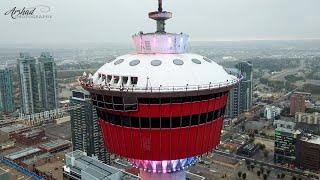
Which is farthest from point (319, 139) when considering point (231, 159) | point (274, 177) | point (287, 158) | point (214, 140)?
point (214, 140)

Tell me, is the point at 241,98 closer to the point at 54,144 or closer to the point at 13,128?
the point at 54,144

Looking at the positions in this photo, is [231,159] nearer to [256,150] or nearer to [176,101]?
[256,150]

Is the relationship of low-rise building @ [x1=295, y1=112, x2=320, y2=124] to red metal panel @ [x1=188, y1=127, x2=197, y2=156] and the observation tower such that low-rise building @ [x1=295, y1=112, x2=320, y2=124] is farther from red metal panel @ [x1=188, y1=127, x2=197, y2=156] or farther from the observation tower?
red metal panel @ [x1=188, y1=127, x2=197, y2=156]

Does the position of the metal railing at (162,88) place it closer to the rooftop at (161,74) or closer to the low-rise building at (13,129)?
the rooftop at (161,74)

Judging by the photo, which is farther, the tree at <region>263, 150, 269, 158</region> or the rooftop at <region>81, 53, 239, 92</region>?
the tree at <region>263, 150, 269, 158</region>

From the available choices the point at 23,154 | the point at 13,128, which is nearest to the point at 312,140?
the point at 23,154

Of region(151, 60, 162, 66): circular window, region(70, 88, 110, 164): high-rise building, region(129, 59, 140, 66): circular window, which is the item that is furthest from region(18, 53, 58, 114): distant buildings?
region(151, 60, 162, 66): circular window
